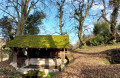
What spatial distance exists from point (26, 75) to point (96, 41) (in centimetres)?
1532

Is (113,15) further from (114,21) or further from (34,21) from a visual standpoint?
(34,21)

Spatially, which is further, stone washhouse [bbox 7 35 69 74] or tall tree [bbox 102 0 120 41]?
tall tree [bbox 102 0 120 41]

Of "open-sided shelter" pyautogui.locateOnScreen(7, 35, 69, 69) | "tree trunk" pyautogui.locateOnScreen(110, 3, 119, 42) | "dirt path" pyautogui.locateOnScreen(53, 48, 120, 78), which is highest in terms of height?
"tree trunk" pyautogui.locateOnScreen(110, 3, 119, 42)

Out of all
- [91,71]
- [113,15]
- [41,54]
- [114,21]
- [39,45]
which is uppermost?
[113,15]

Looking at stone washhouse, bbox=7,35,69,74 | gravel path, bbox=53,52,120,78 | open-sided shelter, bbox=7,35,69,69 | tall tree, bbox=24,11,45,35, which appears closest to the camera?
gravel path, bbox=53,52,120,78

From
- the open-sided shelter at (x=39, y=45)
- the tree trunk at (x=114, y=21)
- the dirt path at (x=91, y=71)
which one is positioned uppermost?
the tree trunk at (x=114, y=21)

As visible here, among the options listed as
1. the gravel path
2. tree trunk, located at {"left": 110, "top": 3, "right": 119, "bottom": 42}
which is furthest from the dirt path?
tree trunk, located at {"left": 110, "top": 3, "right": 119, "bottom": 42}

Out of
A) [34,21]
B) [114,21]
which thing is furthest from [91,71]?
[114,21]

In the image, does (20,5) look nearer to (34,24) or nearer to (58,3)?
(34,24)

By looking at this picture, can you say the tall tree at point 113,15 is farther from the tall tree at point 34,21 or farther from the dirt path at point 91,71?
the dirt path at point 91,71

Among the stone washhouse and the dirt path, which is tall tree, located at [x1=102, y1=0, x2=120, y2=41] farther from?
the dirt path

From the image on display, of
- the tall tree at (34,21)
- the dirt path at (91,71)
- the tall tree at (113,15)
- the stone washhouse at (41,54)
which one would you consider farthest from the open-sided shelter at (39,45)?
the tall tree at (113,15)

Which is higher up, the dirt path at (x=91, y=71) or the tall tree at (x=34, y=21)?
the tall tree at (x=34, y=21)

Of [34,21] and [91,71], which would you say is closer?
[91,71]
